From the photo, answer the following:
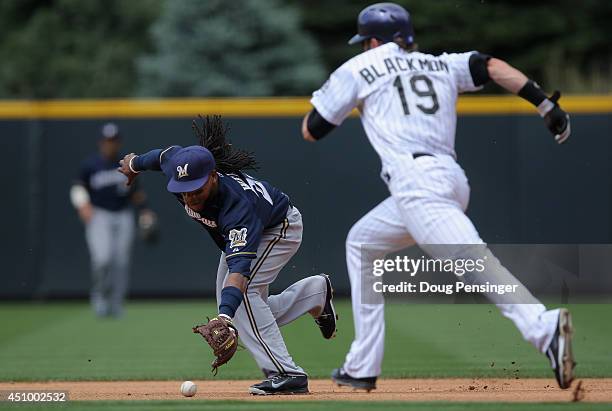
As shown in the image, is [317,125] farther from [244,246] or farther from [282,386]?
[282,386]

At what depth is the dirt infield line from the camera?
242 inches

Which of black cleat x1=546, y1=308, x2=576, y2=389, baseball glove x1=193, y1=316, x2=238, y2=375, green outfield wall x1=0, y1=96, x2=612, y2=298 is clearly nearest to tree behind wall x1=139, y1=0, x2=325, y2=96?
green outfield wall x1=0, y1=96, x2=612, y2=298

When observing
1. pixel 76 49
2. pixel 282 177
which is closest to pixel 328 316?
pixel 282 177

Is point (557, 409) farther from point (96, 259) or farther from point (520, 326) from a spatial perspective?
point (96, 259)

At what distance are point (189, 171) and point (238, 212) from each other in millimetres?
341

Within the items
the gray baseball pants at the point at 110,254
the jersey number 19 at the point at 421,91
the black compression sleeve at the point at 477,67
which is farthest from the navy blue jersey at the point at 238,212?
the gray baseball pants at the point at 110,254

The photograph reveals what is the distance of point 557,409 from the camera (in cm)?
546

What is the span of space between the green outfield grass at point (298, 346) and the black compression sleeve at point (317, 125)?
1637 mm

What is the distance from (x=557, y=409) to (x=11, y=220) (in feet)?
31.0

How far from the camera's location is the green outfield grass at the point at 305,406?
5520 mm

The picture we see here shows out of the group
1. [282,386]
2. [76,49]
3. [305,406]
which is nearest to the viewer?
[305,406]

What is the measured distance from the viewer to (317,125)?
6.11 metres

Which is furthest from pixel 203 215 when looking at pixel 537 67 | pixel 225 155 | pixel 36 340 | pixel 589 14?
pixel 589 14

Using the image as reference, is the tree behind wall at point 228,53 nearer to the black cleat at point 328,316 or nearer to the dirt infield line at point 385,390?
the dirt infield line at point 385,390
